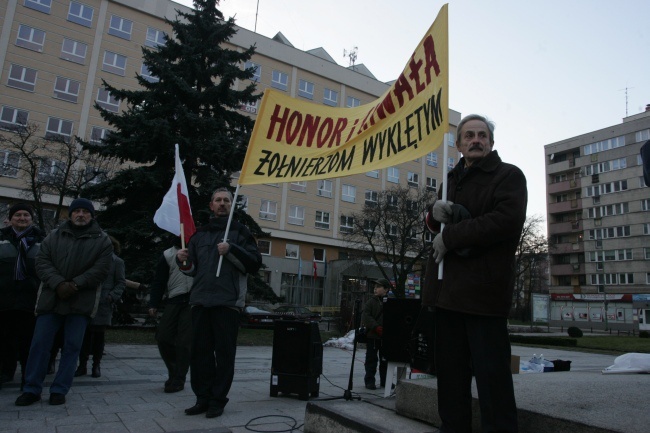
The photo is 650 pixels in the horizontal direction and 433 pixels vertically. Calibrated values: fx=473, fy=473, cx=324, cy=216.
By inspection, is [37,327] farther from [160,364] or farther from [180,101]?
[180,101]

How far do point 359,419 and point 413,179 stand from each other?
55.4 metres

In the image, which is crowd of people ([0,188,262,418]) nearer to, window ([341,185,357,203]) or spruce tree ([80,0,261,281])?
spruce tree ([80,0,261,281])

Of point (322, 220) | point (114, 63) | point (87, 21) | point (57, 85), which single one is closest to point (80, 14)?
point (87, 21)

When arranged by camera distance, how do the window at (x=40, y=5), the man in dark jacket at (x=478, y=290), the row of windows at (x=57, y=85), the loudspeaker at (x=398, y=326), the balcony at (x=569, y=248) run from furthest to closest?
the balcony at (x=569, y=248), the window at (x=40, y=5), the row of windows at (x=57, y=85), the loudspeaker at (x=398, y=326), the man in dark jacket at (x=478, y=290)

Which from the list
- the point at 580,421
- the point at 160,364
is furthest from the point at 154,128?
the point at 580,421

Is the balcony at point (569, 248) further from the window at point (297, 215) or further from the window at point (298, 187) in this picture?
the window at point (298, 187)

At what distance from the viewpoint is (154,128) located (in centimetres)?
1647

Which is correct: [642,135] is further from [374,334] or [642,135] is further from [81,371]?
[81,371]

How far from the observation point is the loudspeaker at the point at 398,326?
6.26 meters

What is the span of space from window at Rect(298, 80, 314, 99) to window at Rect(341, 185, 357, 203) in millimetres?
10300

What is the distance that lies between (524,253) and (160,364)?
155ft

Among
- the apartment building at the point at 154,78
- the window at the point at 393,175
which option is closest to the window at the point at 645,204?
the apartment building at the point at 154,78

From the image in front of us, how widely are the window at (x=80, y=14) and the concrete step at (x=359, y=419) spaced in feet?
140

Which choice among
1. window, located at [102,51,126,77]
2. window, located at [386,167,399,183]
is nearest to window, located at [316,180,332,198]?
window, located at [386,167,399,183]
